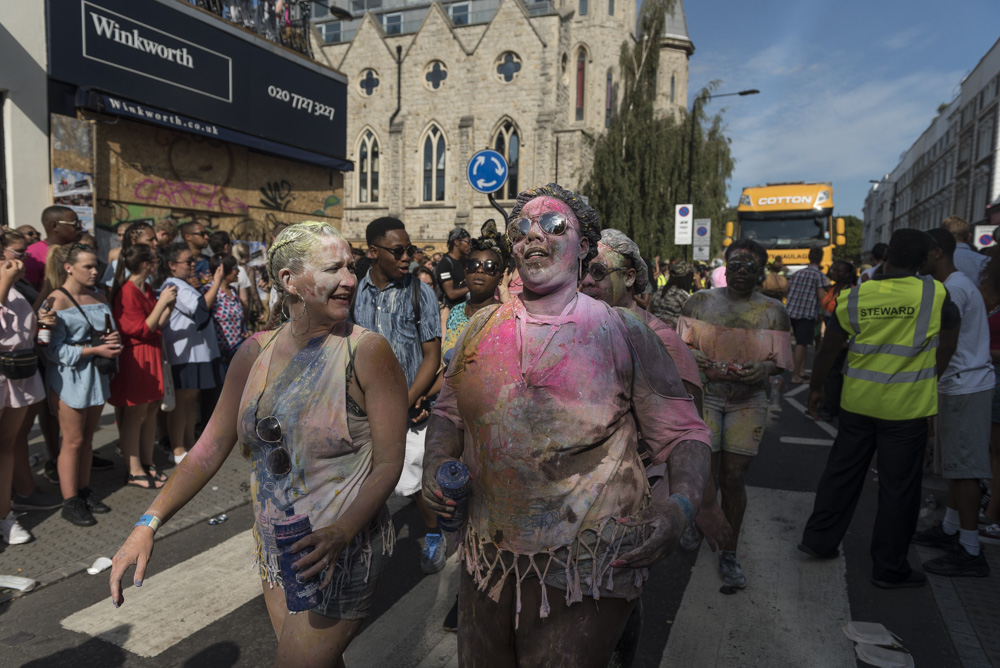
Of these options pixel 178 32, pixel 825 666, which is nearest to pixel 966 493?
pixel 825 666

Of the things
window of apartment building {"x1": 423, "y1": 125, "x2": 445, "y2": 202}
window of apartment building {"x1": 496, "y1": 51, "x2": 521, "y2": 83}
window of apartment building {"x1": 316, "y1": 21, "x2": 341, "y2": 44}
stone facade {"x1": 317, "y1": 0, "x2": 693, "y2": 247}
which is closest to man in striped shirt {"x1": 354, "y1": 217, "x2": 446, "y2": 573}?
stone facade {"x1": 317, "y1": 0, "x2": 693, "y2": 247}

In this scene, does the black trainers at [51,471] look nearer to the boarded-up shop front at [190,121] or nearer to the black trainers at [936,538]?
the boarded-up shop front at [190,121]

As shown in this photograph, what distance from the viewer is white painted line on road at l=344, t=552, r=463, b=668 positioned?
3.30 metres

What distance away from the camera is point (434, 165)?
32562 mm

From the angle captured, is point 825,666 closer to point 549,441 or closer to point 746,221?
point 549,441

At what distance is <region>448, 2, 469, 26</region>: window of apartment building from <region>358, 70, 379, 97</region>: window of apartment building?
16.3ft

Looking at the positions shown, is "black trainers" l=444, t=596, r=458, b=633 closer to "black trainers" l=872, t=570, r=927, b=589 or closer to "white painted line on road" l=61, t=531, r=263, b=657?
"white painted line on road" l=61, t=531, r=263, b=657

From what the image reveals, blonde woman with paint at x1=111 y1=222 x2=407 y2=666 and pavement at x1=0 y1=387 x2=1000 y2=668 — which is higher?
blonde woman with paint at x1=111 y1=222 x2=407 y2=666

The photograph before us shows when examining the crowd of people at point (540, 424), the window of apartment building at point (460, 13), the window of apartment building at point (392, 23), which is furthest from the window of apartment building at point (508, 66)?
the crowd of people at point (540, 424)

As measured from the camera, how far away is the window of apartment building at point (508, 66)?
30297 mm

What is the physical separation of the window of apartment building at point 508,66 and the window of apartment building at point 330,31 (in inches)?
428

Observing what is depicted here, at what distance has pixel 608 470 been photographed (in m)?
1.79

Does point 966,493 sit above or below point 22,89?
below

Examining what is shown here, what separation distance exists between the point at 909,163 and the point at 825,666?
286 ft
